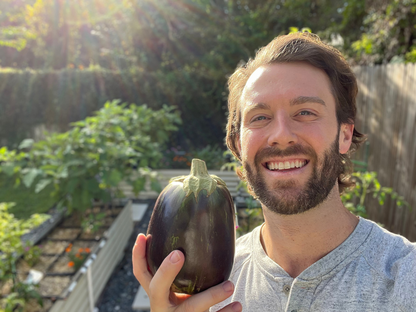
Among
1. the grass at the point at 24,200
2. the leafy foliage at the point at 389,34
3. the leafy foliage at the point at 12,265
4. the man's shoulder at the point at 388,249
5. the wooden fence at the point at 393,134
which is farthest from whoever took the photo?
the grass at the point at 24,200

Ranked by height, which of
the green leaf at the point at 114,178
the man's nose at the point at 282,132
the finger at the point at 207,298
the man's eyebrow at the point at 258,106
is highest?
the man's eyebrow at the point at 258,106

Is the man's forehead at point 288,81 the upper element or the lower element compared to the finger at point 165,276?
upper

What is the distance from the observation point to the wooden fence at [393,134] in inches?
122

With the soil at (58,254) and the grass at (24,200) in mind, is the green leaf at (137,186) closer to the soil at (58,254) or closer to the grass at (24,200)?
the soil at (58,254)

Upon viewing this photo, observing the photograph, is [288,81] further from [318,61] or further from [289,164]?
[289,164]

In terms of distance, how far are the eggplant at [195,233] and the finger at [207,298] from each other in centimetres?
6

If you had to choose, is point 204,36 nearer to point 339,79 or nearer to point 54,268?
point 54,268

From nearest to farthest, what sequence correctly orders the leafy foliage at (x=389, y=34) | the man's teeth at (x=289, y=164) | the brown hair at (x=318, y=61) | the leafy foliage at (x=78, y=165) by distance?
the man's teeth at (x=289, y=164), the brown hair at (x=318, y=61), the leafy foliage at (x=78, y=165), the leafy foliage at (x=389, y=34)

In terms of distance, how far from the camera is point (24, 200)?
6.85 meters

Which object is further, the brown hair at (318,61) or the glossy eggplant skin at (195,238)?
the brown hair at (318,61)

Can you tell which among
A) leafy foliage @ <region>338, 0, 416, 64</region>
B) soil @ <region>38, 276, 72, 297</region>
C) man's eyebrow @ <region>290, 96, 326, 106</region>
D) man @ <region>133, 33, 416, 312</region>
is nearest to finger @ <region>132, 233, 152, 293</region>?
man @ <region>133, 33, 416, 312</region>

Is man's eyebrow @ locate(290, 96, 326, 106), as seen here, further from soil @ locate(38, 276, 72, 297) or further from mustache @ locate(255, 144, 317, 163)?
soil @ locate(38, 276, 72, 297)

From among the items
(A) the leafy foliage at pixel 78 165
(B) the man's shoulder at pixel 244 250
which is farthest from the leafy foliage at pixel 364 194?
(A) the leafy foliage at pixel 78 165

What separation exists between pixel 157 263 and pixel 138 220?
4649 mm
